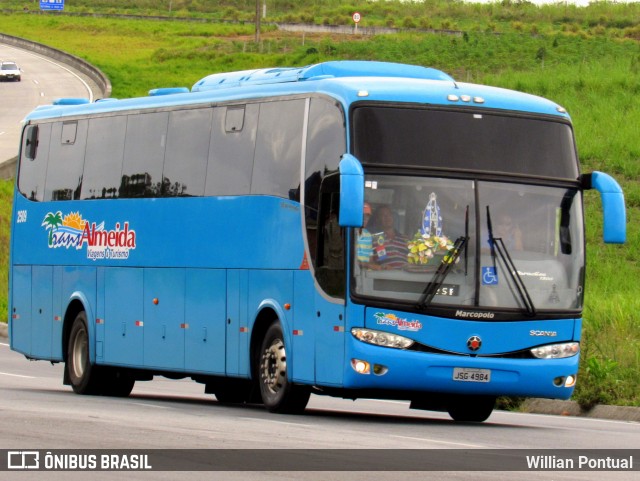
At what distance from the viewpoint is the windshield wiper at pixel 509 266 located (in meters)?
15.7

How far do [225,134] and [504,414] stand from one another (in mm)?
5350

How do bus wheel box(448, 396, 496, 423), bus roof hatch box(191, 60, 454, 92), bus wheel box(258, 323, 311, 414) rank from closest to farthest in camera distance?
1. bus wheel box(258, 323, 311, 414)
2. bus wheel box(448, 396, 496, 423)
3. bus roof hatch box(191, 60, 454, 92)

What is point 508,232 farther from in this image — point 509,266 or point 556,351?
point 556,351

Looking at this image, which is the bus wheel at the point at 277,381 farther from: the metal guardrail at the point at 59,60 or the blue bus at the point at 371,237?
the metal guardrail at the point at 59,60

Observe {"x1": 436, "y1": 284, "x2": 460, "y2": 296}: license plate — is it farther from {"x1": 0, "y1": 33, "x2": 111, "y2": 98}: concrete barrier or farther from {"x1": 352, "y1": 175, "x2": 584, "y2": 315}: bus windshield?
{"x1": 0, "y1": 33, "x2": 111, "y2": 98}: concrete barrier

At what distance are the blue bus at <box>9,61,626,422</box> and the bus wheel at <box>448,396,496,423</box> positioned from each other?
0.10 feet

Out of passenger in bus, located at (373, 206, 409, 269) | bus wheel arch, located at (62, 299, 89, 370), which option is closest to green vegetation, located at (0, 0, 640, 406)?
passenger in bus, located at (373, 206, 409, 269)

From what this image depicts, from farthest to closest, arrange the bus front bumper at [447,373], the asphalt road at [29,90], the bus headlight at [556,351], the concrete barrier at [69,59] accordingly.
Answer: the concrete barrier at [69,59] < the asphalt road at [29,90] < the bus headlight at [556,351] < the bus front bumper at [447,373]

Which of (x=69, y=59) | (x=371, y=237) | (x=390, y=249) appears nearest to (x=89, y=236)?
(x=371, y=237)

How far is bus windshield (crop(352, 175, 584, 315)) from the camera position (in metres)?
15.4

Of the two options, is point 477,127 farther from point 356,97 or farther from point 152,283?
point 152,283

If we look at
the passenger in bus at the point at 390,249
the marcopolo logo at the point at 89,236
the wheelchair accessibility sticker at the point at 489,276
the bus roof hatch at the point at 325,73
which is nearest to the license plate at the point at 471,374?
the wheelchair accessibility sticker at the point at 489,276

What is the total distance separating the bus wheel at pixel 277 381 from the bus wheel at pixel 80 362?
5.02 m

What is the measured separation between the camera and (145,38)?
109m
